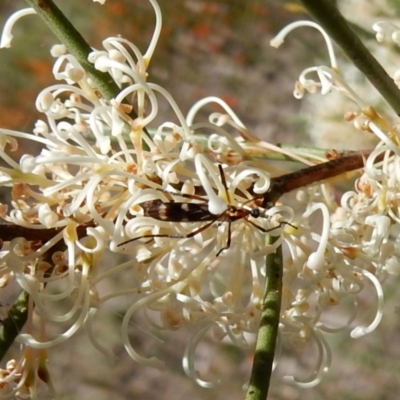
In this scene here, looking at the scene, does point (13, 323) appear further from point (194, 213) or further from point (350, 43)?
point (350, 43)

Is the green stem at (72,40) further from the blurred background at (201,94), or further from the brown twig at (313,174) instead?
the blurred background at (201,94)

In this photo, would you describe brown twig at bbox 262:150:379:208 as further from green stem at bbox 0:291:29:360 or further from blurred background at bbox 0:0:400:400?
blurred background at bbox 0:0:400:400

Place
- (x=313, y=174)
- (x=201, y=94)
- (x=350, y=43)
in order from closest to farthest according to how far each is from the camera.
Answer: (x=350, y=43), (x=313, y=174), (x=201, y=94)

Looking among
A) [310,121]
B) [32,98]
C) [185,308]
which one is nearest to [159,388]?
[32,98]

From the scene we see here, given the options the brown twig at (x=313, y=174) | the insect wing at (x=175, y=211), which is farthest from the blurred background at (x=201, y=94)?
the insect wing at (x=175, y=211)

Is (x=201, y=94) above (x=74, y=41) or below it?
above

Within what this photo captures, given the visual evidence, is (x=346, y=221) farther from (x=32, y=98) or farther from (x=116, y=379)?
(x=32, y=98)

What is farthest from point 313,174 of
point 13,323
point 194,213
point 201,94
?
point 201,94
